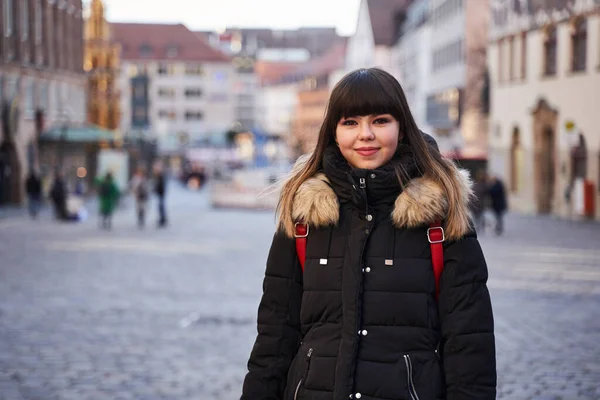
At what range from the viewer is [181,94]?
14875 centimetres

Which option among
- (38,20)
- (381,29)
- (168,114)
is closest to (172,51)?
(168,114)

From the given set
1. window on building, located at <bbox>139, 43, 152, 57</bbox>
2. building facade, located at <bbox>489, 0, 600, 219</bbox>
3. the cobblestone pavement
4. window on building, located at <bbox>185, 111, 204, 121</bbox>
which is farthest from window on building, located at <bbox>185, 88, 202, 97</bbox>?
the cobblestone pavement

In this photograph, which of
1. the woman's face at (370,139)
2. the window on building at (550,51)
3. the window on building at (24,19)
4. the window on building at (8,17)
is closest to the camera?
the woman's face at (370,139)

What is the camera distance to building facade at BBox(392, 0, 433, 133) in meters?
85.4

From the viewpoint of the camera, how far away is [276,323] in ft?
13.3

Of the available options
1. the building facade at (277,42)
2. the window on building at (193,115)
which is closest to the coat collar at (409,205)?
the window on building at (193,115)

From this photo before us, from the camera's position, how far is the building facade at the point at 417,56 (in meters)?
85.4

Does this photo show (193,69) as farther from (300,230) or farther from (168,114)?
(300,230)

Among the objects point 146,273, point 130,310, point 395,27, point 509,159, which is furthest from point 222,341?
point 395,27

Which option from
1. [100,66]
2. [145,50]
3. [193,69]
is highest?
[145,50]

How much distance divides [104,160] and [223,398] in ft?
146

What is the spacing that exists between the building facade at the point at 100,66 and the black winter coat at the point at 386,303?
69.1 m

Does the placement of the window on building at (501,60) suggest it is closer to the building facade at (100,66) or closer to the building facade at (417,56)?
the building facade at (417,56)

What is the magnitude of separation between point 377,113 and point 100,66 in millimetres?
74112
